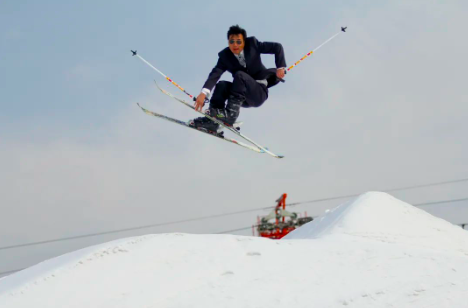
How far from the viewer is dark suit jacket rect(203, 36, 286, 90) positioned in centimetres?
979

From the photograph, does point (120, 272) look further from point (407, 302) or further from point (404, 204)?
point (404, 204)

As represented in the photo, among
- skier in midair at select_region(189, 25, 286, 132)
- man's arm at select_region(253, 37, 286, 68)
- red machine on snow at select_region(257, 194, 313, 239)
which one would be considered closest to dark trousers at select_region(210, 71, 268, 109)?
skier in midair at select_region(189, 25, 286, 132)

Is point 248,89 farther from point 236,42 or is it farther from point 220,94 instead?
point 236,42

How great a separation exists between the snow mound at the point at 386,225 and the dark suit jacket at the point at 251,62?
2.97 meters

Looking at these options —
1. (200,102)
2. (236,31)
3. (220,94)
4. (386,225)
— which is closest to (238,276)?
(200,102)

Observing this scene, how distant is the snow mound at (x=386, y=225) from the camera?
953 cm

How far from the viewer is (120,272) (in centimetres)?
666

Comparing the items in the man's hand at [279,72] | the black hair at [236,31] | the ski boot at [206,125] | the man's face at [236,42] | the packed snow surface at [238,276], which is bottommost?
the packed snow surface at [238,276]

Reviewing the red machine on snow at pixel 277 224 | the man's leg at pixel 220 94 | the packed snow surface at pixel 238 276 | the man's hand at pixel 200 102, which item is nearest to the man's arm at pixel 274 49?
the man's leg at pixel 220 94

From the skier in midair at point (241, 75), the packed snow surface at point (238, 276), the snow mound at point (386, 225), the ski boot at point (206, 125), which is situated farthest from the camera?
the ski boot at point (206, 125)

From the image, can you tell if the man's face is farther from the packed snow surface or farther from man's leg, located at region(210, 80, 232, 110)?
the packed snow surface

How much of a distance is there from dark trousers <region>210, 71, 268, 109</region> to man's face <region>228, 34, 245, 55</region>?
421 millimetres

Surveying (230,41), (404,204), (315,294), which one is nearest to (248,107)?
(230,41)

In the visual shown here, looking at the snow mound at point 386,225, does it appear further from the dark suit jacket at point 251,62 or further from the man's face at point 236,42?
the man's face at point 236,42
